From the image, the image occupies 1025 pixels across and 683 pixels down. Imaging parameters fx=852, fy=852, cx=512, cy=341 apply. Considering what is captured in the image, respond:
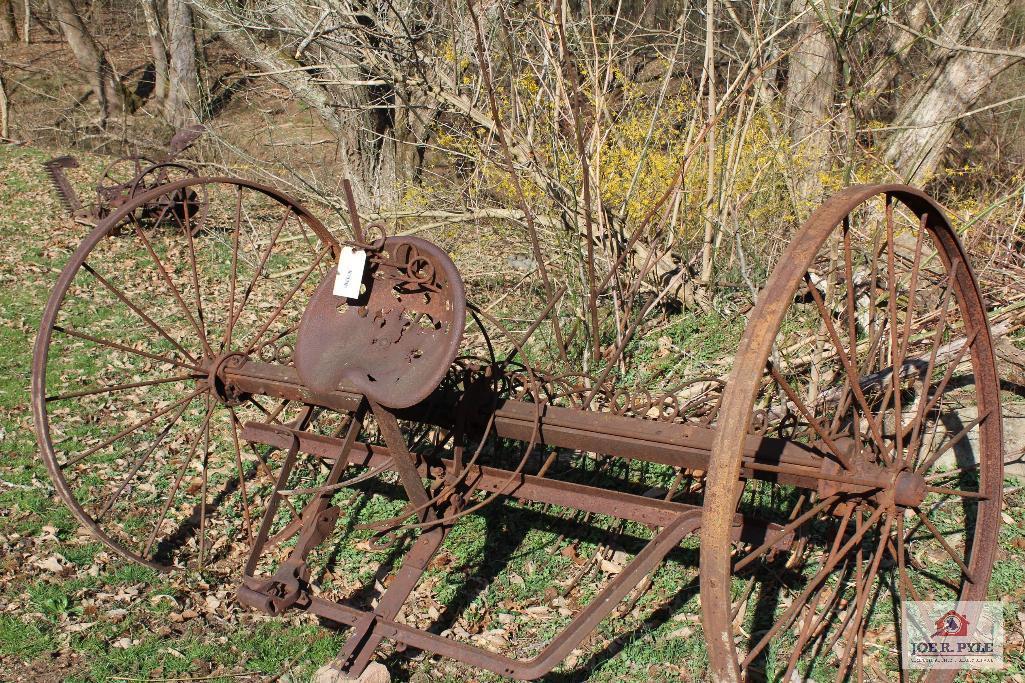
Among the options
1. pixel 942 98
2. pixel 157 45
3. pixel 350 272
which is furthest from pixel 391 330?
pixel 157 45

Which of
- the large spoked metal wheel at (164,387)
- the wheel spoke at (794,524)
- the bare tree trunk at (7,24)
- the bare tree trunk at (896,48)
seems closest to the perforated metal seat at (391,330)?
the large spoked metal wheel at (164,387)

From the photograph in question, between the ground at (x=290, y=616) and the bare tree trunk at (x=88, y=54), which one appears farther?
the bare tree trunk at (x=88, y=54)

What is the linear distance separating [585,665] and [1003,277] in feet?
11.7

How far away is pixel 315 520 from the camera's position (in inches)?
145

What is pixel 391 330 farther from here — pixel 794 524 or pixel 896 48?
pixel 896 48

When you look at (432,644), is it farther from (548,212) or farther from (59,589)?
(548,212)

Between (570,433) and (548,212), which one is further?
(548,212)

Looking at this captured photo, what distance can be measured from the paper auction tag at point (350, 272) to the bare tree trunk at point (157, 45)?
1270 cm

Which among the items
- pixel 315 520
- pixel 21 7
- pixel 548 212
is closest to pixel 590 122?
pixel 548 212

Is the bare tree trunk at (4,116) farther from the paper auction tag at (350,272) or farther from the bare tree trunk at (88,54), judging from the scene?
the paper auction tag at (350,272)

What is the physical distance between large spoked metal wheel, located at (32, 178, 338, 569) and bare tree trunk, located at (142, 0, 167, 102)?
6286 millimetres

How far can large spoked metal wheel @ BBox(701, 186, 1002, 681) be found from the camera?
2338mm

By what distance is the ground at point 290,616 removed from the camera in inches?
146

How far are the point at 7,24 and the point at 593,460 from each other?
19495 millimetres
